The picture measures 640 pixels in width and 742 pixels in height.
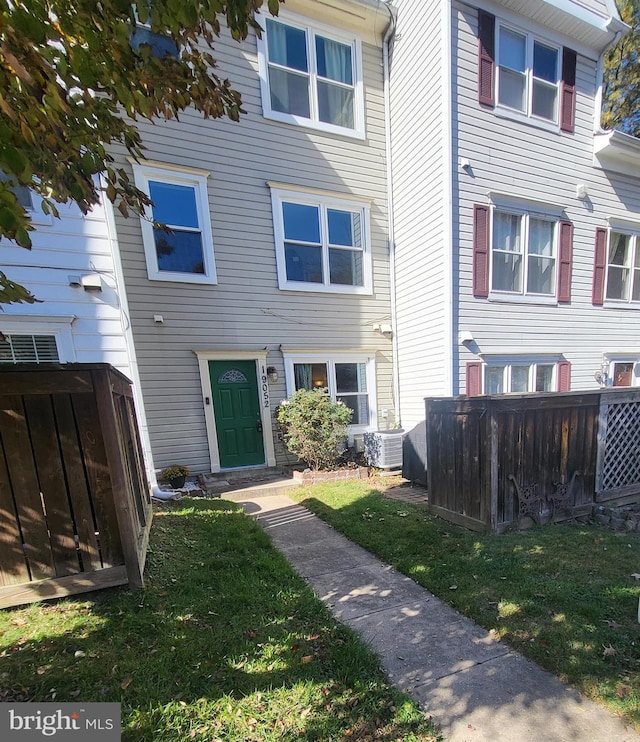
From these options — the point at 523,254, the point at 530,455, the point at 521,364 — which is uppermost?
the point at 523,254

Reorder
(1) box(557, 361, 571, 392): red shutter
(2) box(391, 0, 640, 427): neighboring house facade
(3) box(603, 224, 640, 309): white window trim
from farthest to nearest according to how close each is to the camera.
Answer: (3) box(603, 224, 640, 309): white window trim, (1) box(557, 361, 571, 392): red shutter, (2) box(391, 0, 640, 427): neighboring house facade

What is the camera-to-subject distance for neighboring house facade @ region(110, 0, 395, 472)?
19.8 feet

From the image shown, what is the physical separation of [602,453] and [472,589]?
9.73ft

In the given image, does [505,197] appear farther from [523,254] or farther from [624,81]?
[624,81]

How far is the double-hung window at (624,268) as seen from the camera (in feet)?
27.5

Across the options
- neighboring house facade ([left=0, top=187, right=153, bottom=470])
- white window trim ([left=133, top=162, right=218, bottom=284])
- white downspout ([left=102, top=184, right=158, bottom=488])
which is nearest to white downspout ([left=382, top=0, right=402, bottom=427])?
white window trim ([left=133, top=162, right=218, bottom=284])

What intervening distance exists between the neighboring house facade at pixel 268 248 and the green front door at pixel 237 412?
0.07 feet

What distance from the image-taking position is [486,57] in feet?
20.8

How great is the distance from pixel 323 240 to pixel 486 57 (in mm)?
4437

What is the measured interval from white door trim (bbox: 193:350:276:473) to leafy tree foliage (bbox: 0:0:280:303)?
463cm

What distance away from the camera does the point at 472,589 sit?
278cm

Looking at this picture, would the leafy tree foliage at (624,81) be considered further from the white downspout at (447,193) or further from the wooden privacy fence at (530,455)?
the wooden privacy fence at (530,455)

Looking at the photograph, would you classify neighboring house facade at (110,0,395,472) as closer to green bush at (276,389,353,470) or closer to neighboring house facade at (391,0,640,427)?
green bush at (276,389,353,470)

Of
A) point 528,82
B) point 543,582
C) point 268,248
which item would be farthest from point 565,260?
point 543,582
